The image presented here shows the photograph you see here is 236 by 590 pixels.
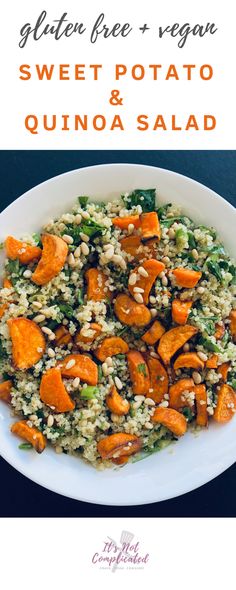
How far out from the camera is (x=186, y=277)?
9.10ft

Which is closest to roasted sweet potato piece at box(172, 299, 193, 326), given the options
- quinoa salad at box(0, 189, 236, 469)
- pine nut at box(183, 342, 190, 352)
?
quinoa salad at box(0, 189, 236, 469)

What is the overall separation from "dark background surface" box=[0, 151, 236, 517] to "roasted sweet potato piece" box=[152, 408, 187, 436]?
620 millimetres

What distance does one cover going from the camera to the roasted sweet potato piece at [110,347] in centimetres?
278

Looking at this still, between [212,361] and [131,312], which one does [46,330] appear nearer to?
[131,312]

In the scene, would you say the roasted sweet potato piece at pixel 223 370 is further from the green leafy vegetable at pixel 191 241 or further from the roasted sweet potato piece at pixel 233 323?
the green leafy vegetable at pixel 191 241

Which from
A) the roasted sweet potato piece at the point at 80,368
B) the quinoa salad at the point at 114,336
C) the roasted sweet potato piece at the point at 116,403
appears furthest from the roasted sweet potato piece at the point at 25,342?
the roasted sweet potato piece at the point at 116,403

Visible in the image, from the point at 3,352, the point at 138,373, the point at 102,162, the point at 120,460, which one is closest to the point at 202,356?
the point at 138,373

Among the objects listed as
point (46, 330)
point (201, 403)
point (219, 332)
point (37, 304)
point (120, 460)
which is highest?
point (219, 332)

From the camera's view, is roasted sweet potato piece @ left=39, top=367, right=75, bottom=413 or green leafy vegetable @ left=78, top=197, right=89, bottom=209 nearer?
roasted sweet potato piece @ left=39, top=367, right=75, bottom=413

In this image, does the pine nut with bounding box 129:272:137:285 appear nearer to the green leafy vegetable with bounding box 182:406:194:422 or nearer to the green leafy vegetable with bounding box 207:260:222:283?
the green leafy vegetable with bounding box 207:260:222:283

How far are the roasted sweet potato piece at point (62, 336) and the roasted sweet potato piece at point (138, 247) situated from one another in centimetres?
50

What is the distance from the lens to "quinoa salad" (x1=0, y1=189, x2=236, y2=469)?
8.98 feet

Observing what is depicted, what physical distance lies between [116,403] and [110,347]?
270mm

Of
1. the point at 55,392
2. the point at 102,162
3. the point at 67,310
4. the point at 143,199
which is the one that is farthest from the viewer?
the point at 102,162
